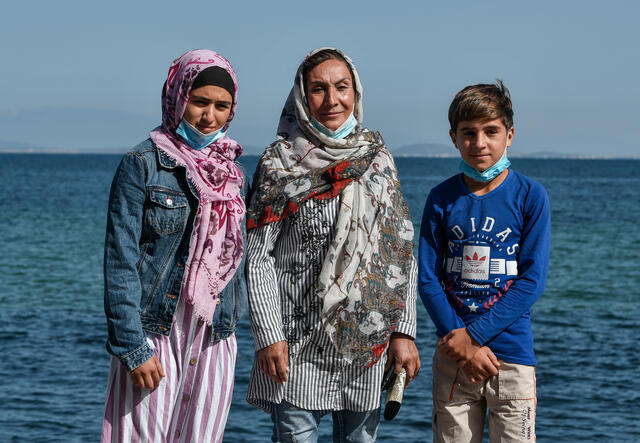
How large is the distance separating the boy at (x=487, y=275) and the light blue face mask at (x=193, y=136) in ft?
3.26

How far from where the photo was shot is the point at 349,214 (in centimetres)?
310

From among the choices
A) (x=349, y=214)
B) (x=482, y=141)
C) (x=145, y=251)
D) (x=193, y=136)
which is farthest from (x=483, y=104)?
(x=145, y=251)

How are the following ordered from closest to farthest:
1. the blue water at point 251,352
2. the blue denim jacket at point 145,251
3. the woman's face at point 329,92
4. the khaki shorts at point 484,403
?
the blue denim jacket at point 145,251 < the woman's face at point 329,92 < the khaki shorts at point 484,403 < the blue water at point 251,352

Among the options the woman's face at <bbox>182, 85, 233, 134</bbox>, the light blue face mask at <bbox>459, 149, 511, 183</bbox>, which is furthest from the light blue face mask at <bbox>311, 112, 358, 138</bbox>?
the light blue face mask at <bbox>459, 149, 511, 183</bbox>

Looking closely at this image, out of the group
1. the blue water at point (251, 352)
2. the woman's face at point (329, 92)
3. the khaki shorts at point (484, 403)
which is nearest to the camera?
the woman's face at point (329, 92)

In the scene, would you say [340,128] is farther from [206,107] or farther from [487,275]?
[487,275]

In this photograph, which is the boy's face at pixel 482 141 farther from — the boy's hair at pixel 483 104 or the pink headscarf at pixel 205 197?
the pink headscarf at pixel 205 197

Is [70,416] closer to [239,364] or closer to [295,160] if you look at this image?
[239,364]

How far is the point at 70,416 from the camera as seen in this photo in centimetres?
973

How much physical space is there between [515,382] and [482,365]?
0.15 m

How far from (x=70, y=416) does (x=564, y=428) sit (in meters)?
6.02

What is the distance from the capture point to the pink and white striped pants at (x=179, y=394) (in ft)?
9.85

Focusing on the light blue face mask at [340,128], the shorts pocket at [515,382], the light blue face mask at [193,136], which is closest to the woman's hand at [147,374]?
the light blue face mask at [193,136]

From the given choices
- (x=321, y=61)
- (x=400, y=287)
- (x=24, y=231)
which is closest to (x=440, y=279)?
(x=400, y=287)
